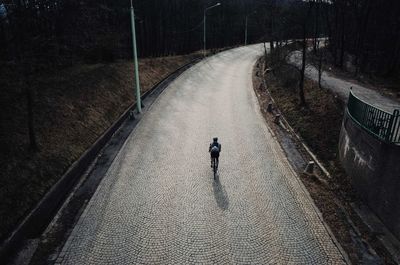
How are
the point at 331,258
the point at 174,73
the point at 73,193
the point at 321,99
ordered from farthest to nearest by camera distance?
the point at 174,73
the point at 321,99
the point at 73,193
the point at 331,258

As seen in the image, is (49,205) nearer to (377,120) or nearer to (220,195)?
(220,195)

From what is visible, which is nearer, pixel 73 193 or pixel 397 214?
pixel 397 214

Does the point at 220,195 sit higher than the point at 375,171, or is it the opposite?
the point at 375,171

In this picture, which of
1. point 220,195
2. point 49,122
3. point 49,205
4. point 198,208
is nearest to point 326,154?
point 220,195

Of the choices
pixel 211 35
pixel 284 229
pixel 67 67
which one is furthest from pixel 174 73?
pixel 211 35

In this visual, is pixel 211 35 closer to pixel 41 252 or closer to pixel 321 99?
pixel 321 99

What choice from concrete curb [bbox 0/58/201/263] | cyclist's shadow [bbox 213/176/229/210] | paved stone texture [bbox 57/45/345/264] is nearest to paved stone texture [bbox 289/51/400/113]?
paved stone texture [bbox 57/45/345/264]
